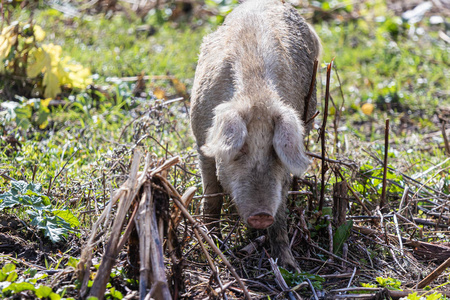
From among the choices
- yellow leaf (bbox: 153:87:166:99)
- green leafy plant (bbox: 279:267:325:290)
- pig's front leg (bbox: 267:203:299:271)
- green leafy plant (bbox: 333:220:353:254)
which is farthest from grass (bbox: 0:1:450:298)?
green leafy plant (bbox: 279:267:325:290)

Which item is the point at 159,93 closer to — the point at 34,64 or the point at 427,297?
the point at 34,64

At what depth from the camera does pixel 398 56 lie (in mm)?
8250

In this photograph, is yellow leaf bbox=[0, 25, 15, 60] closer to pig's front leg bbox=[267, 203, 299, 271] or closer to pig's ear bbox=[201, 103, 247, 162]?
pig's ear bbox=[201, 103, 247, 162]

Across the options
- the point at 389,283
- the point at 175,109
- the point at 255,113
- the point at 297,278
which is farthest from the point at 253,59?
the point at 175,109

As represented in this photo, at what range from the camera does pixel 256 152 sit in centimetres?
335

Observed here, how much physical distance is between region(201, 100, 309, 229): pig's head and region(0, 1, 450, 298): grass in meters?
0.83

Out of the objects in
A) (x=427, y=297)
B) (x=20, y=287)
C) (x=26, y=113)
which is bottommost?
(x=427, y=297)

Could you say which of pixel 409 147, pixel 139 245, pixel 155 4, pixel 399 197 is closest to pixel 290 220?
pixel 399 197

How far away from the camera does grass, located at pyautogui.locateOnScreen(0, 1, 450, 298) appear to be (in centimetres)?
439

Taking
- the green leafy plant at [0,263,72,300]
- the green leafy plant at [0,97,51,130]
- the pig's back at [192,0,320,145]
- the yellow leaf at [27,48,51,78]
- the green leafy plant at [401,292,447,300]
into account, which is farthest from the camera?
the yellow leaf at [27,48,51,78]

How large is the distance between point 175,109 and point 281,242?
2.94m

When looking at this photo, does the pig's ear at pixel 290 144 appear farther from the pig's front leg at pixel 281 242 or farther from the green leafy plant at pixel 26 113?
the green leafy plant at pixel 26 113

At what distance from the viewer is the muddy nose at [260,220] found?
122 inches

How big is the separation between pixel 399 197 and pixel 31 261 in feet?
9.80
